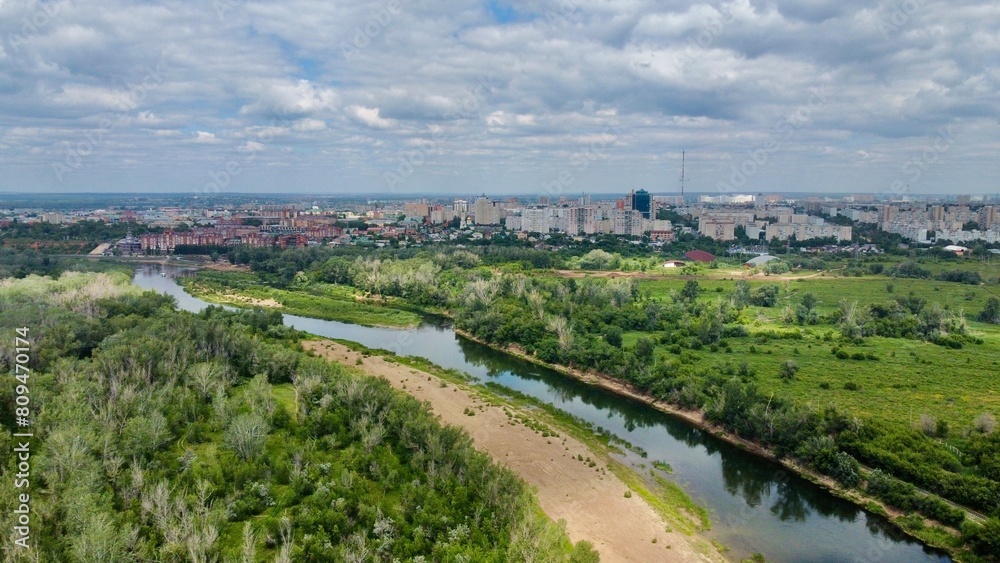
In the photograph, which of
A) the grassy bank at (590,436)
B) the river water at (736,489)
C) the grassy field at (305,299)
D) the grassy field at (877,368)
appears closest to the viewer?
the river water at (736,489)

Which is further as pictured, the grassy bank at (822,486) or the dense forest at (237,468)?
the grassy bank at (822,486)

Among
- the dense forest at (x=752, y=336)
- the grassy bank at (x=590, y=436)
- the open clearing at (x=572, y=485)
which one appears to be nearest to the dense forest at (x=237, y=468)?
the open clearing at (x=572, y=485)

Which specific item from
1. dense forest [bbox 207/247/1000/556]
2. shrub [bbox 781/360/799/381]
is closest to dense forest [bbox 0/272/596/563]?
dense forest [bbox 207/247/1000/556]

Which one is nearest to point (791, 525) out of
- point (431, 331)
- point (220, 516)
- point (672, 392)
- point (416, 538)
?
point (672, 392)

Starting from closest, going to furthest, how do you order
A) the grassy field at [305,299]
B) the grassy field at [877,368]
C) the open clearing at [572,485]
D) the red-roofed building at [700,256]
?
the open clearing at [572,485], the grassy field at [877,368], the grassy field at [305,299], the red-roofed building at [700,256]

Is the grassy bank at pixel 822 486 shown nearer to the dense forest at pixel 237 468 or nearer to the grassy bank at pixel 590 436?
the grassy bank at pixel 590 436

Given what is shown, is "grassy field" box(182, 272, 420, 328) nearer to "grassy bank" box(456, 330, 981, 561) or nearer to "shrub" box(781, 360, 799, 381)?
"grassy bank" box(456, 330, 981, 561)

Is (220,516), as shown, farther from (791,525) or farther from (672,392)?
(672,392)
